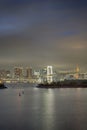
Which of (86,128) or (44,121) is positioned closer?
(86,128)

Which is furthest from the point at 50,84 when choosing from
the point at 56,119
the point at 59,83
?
the point at 56,119

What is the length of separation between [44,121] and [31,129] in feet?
16.1

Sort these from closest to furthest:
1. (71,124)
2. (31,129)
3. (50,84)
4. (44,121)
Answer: (31,129) → (71,124) → (44,121) → (50,84)

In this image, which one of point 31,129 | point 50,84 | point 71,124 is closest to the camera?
point 31,129

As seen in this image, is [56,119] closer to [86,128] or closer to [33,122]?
[33,122]

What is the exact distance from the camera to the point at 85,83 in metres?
167

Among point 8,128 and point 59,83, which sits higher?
point 59,83

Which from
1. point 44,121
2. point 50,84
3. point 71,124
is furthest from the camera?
point 50,84

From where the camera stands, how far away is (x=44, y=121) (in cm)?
3114

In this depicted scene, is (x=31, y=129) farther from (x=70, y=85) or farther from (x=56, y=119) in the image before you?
(x=70, y=85)

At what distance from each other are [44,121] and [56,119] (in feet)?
5.79

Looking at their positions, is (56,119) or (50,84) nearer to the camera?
(56,119)

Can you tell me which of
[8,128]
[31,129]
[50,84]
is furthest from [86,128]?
[50,84]

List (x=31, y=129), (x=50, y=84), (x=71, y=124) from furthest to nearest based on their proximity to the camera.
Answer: (x=50, y=84)
(x=71, y=124)
(x=31, y=129)
